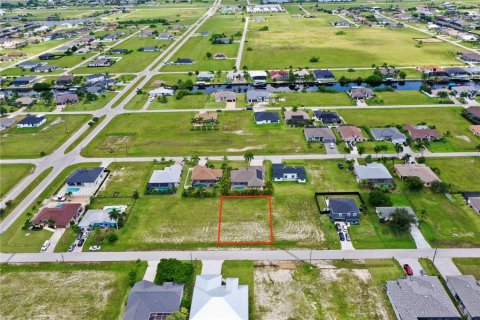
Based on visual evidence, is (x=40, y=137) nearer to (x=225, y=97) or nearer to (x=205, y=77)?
(x=225, y=97)

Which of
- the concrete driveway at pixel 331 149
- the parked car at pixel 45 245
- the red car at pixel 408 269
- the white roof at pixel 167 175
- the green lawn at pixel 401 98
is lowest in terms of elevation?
the parked car at pixel 45 245

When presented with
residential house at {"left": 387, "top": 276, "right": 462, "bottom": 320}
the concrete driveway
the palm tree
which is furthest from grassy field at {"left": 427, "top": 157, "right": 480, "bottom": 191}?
the palm tree

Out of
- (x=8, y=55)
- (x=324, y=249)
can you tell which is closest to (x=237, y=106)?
(x=324, y=249)

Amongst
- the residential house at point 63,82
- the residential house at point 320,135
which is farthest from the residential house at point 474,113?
the residential house at point 63,82

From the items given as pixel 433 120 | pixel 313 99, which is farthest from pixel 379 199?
pixel 313 99

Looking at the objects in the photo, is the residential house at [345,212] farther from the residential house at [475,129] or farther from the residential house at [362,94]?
the residential house at [362,94]

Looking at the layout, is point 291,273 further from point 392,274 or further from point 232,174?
point 232,174

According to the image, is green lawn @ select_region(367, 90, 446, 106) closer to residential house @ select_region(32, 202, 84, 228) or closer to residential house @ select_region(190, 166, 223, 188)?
residential house @ select_region(190, 166, 223, 188)
